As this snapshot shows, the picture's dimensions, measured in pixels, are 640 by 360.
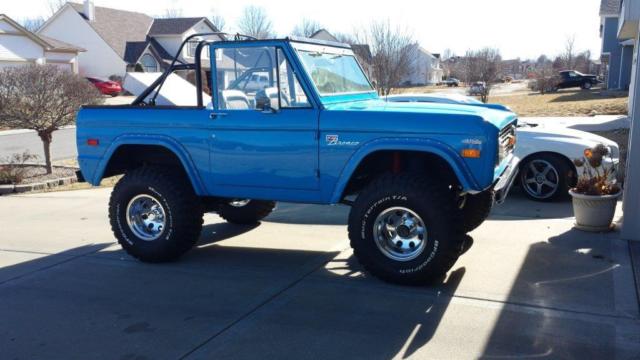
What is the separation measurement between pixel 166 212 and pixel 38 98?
7289 millimetres

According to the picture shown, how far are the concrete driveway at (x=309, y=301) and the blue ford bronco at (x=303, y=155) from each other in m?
0.40

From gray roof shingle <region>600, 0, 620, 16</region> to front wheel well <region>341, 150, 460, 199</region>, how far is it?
38474mm

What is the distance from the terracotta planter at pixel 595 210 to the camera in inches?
267

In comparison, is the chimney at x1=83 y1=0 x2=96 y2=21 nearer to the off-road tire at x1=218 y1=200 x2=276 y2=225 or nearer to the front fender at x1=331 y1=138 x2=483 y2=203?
the off-road tire at x1=218 y1=200 x2=276 y2=225

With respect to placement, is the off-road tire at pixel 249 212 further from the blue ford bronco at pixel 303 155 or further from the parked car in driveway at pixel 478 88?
the parked car in driveway at pixel 478 88

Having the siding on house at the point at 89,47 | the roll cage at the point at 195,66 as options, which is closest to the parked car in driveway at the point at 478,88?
the roll cage at the point at 195,66

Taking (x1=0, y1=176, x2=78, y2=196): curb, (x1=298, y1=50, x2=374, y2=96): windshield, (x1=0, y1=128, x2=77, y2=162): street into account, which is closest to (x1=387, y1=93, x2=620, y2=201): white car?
(x1=298, y1=50, x2=374, y2=96): windshield

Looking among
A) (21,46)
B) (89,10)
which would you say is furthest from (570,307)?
(89,10)

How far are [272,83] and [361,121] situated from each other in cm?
104

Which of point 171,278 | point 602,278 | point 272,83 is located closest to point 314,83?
point 272,83

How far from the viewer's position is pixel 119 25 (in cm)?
5056

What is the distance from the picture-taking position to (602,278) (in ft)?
17.7

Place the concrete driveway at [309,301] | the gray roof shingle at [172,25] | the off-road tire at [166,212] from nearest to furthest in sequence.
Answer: the concrete driveway at [309,301] → the off-road tire at [166,212] → the gray roof shingle at [172,25]

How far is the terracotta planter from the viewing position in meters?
6.79
